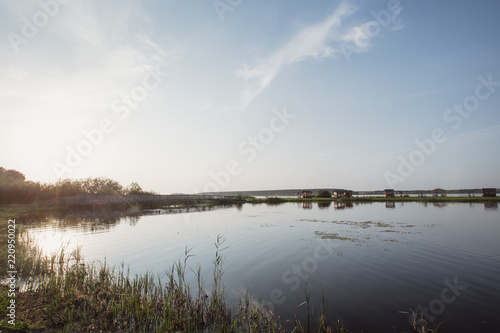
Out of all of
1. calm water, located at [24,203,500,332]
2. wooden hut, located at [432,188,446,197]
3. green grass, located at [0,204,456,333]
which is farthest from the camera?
wooden hut, located at [432,188,446,197]

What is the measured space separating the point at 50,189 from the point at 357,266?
249ft

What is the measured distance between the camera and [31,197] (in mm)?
58938

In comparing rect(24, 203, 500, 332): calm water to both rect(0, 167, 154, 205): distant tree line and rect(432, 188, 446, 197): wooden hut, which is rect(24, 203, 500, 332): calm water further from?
rect(432, 188, 446, 197): wooden hut

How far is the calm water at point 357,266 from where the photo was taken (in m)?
8.71

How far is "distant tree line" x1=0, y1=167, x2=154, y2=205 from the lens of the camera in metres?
56.4

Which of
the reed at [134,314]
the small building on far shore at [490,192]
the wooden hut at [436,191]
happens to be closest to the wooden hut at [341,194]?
the wooden hut at [436,191]

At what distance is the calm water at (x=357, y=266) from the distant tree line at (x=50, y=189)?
45.6 m

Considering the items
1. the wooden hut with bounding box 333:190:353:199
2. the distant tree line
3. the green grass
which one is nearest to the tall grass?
the green grass

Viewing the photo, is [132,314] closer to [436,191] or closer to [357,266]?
[357,266]

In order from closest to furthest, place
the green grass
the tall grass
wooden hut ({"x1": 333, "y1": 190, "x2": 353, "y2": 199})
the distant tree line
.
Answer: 1. the green grass
2. the tall grass
3. the distant tree line
4. wooden hut ({"x1": 333, "y1": 190, "x2": 353, "y2": 199})

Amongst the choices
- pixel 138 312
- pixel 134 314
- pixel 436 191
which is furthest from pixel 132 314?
pixel 436 191

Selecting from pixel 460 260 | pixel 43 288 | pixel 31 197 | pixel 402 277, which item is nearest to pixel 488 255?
pixel 460 260

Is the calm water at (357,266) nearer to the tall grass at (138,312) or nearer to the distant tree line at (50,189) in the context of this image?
the tall grass at (138,312)

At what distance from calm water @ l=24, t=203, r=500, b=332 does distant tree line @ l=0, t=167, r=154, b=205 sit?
1794 inches
